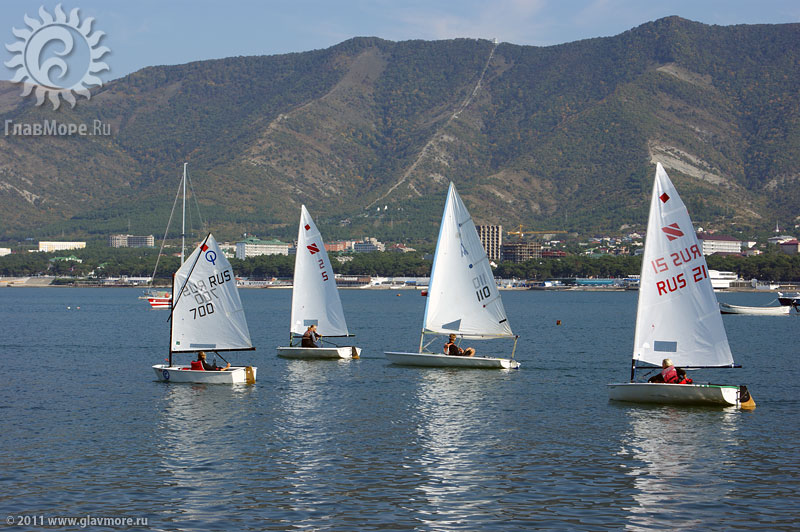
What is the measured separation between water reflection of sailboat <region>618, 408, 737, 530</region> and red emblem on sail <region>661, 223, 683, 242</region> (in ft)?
24.9

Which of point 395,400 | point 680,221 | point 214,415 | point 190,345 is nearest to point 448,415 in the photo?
→ point 395,400

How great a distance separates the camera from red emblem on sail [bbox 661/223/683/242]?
42.8 meters

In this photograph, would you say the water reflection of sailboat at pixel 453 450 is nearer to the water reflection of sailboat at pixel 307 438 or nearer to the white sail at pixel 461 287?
the water reflection of sailboat at pixel 307 438

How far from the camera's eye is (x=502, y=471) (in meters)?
32.0

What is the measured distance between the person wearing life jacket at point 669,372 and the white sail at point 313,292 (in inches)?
1139

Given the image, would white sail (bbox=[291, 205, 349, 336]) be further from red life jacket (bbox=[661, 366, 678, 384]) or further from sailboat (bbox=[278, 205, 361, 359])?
red life jacket (bbox=[661, 366, 678, 384])

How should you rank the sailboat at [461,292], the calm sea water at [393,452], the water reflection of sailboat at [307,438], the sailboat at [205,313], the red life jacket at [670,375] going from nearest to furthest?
1. the calm sea water at [393,452]
2. the water reflection of sailboat at [307,438]
3. the red life jacket at [670,375]
4. the sailboat at [205,313]
5. the sailboat at [461,292]

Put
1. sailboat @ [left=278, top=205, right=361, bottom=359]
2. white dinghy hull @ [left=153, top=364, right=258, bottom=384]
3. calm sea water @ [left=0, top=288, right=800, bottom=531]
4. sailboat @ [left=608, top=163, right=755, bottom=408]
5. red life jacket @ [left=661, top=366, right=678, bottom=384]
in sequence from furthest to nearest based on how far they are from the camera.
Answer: sailboat @ [left=278, top=205, right=361, bottom=359] → white dinghy hull @ [left=153, top=364, right=258, bottom=384] → red life jacket @ [left=661, top=366, right=678, bottom=384] → sailboat @ [left=608, top=163, right=755, bottom=408] → calm sea water @ [left=0, top=288, right=800, bottom=531]

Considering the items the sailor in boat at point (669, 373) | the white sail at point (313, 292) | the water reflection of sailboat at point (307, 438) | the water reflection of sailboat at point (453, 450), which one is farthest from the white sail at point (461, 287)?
the sailor in boat at point (669, 373)

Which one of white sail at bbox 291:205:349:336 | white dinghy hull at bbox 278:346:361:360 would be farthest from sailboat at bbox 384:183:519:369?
white sail at bbox 291:205:349:336

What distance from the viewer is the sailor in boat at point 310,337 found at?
66.8m

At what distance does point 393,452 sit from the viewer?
35156mm

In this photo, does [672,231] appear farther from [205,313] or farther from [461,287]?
[205,313]

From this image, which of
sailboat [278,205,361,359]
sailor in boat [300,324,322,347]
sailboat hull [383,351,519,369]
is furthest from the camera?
sailboat [278,205,361,359]
